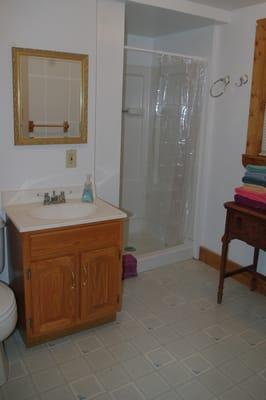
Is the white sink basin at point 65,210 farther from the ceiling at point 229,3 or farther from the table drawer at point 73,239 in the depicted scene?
the ceiling at point 229,3

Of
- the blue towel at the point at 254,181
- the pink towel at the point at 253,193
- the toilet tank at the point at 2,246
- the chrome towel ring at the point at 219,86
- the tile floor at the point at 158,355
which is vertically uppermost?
the chrome towel ring at the point at 219,86

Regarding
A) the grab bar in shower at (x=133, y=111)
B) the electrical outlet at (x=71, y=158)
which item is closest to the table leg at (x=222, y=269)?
the electrical outlet at (x=71, y=158)

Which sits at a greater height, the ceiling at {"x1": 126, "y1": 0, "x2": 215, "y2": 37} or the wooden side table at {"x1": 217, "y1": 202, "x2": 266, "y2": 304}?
the ceiling at {"x1": 126, "y1": 0, "x2": 215, "y2": 37}

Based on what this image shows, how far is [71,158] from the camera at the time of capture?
257cm

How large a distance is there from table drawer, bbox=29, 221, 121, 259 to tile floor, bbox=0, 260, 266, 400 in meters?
0.59

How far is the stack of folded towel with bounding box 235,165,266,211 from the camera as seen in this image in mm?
2435

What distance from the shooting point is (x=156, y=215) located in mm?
3855

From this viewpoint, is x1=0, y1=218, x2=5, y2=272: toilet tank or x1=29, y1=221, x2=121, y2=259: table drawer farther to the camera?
x1=0, y1=218, x2=5, y2=272: toilet tank

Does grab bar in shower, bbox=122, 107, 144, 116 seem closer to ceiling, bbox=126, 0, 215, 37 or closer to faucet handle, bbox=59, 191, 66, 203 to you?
ceiling, bbox=126, 0, 215, 37

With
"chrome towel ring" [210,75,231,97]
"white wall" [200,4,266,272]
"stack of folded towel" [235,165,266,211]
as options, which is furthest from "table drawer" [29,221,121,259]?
"chrome towel ring" [210,75,231,97]

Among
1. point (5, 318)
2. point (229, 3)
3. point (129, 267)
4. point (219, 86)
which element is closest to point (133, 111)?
point (219, 86)

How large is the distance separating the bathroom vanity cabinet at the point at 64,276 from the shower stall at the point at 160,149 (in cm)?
94

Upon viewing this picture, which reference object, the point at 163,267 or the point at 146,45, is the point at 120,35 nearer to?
the point at 146,45

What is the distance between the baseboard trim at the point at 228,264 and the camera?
2.94m
